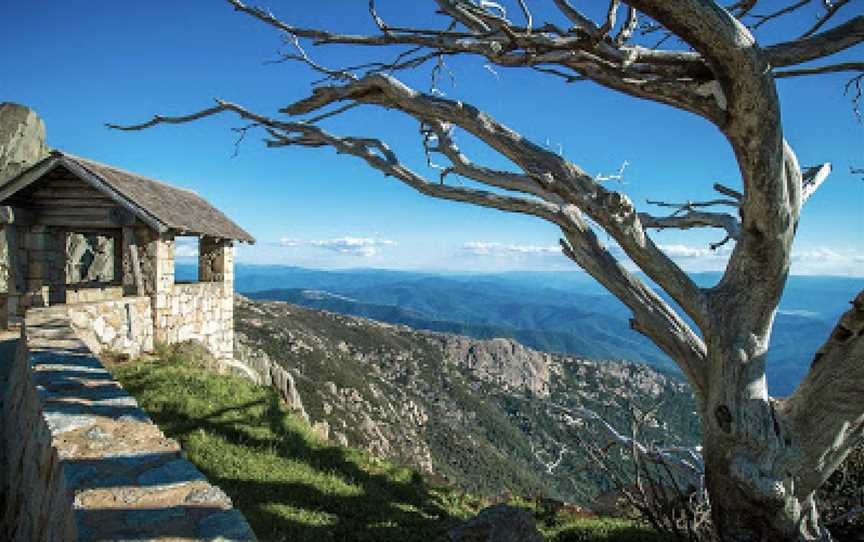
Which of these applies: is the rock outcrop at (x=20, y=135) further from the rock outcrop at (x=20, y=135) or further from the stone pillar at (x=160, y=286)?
the stone pillar at (x=160, y=286)

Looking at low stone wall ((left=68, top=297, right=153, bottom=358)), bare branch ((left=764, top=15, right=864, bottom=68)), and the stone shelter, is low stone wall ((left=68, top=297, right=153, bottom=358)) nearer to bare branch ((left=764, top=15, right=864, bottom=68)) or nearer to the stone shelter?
the stone shelter

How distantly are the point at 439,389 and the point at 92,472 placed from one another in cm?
8854

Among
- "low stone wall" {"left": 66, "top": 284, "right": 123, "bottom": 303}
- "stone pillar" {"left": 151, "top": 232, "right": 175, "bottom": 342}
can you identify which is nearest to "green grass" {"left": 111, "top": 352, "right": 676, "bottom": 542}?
"stone pillar" {"left": 151, "top": 232, "right": 175, "bottom": 342}

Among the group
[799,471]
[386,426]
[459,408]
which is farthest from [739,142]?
[459,408]

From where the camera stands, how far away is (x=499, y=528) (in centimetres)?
540

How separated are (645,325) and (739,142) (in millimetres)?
1462

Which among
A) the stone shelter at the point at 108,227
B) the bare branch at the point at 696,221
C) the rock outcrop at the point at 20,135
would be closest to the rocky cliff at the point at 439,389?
the rock outcrop at the point at 20,135

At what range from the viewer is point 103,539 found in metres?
2.61

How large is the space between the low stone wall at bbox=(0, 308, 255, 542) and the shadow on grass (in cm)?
197

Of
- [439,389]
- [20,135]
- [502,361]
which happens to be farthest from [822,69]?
[502,361]

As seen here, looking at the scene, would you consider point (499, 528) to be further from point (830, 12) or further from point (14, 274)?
point (14, 274)

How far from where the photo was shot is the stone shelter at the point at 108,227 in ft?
40.0

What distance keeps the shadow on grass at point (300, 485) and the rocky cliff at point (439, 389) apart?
29.8 metres

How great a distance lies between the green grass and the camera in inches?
245
